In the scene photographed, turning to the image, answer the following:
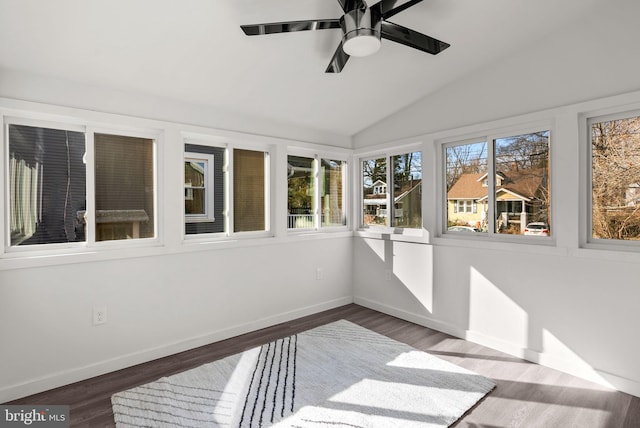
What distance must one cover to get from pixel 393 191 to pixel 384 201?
186 mm

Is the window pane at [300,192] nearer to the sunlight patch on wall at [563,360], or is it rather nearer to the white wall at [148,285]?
the white wall at [148,285]

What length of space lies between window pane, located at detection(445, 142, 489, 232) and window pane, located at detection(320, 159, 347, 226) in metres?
1.48

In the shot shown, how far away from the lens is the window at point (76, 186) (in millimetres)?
2482

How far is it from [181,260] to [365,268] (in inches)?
91.8

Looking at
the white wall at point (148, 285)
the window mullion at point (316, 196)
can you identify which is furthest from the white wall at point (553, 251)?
the white wall at point (148, 285)

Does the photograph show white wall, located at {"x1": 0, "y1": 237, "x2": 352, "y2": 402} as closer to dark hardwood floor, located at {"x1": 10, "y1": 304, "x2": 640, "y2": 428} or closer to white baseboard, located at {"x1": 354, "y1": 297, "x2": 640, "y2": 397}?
dark hardwood floor, located at {"x1": 10, "y1": 304, "x2": 640, "y2": 428}

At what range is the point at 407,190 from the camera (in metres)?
4.04

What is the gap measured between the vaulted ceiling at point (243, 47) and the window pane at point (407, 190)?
0.84 metres

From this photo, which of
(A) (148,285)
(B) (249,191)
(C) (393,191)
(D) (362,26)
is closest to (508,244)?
(C) (393,191)

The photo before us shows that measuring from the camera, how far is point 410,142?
3.83m

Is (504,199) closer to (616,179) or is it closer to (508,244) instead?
(508,244)

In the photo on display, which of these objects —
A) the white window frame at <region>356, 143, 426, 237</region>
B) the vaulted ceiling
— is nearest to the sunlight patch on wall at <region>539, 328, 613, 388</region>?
the white window frame at <region>356, 143, 426, 237</region>

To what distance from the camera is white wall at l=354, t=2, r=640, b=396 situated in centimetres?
244

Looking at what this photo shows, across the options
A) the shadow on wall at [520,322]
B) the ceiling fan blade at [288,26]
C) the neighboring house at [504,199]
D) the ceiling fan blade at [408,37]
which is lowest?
the shadow on wall at [520,322]
